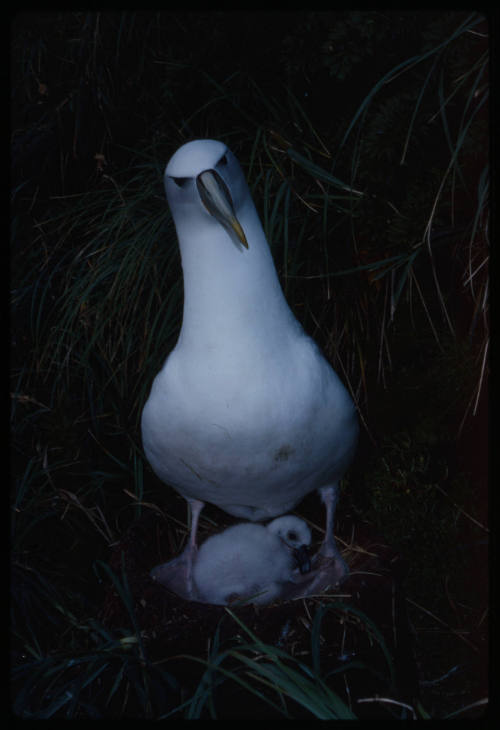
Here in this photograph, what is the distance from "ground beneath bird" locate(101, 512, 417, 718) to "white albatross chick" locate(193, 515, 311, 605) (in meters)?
0.10

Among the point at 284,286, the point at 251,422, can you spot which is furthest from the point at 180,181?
the point at 284,286

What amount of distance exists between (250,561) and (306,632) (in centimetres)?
26

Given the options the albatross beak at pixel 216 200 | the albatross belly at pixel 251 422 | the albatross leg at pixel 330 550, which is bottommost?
the albatross leg at pixel 330 550

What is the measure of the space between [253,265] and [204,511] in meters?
1.05

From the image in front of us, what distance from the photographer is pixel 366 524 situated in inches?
97.5

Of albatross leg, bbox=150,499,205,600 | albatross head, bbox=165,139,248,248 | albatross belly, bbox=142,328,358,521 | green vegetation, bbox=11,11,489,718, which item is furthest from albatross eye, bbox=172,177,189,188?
albatross leg, bbox=150,499,205,600

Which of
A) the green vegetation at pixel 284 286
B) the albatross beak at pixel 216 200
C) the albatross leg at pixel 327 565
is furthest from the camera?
the albatross leg at pixel 327 565

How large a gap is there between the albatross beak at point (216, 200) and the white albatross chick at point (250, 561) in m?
0.87

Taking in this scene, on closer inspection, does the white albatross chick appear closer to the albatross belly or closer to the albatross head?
the albatross belly

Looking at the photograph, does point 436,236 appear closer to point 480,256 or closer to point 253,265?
point 480,256

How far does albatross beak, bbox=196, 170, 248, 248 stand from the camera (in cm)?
184

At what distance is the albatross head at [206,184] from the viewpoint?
185 centimetres

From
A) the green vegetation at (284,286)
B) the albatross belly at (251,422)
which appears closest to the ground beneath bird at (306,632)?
the green vegetation at (284,286)

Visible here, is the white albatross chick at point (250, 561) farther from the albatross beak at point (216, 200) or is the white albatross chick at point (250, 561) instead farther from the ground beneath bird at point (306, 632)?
the albatross beak at point (216, 200)
